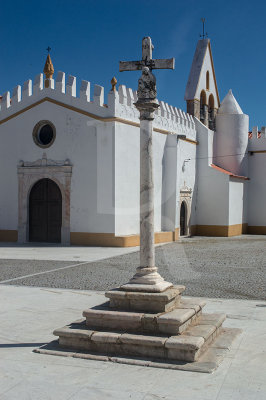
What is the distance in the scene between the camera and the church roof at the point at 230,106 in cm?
2581

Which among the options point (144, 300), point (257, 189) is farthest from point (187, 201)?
point (144, 300)

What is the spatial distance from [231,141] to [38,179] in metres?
11.0

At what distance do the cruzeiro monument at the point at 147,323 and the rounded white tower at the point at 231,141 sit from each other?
1905 cm

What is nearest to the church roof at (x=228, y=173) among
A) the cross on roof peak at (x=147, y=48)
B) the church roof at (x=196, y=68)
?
the church roof at (x=196, y=68)

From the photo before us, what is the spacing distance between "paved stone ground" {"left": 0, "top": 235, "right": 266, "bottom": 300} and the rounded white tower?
927 centimetres

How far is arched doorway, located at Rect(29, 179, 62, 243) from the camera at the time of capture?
61.7 ft

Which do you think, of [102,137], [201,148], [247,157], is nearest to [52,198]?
[102,137]

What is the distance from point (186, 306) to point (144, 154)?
6.81ft

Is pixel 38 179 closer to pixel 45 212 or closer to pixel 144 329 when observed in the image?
pixel 45 212

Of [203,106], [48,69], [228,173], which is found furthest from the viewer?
[203,106]

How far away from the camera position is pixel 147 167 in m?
6.58

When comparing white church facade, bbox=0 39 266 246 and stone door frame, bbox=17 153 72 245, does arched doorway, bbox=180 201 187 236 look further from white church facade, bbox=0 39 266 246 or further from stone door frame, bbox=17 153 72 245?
stone door frame, bbox=17 153 72 245

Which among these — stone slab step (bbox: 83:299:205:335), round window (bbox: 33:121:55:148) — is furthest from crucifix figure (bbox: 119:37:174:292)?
round window (bbox: 33:121:55:148)

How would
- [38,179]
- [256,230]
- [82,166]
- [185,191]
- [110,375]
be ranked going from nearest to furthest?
[110,375]
[82,166]
[38,179]
[185,191]
[256,230]
